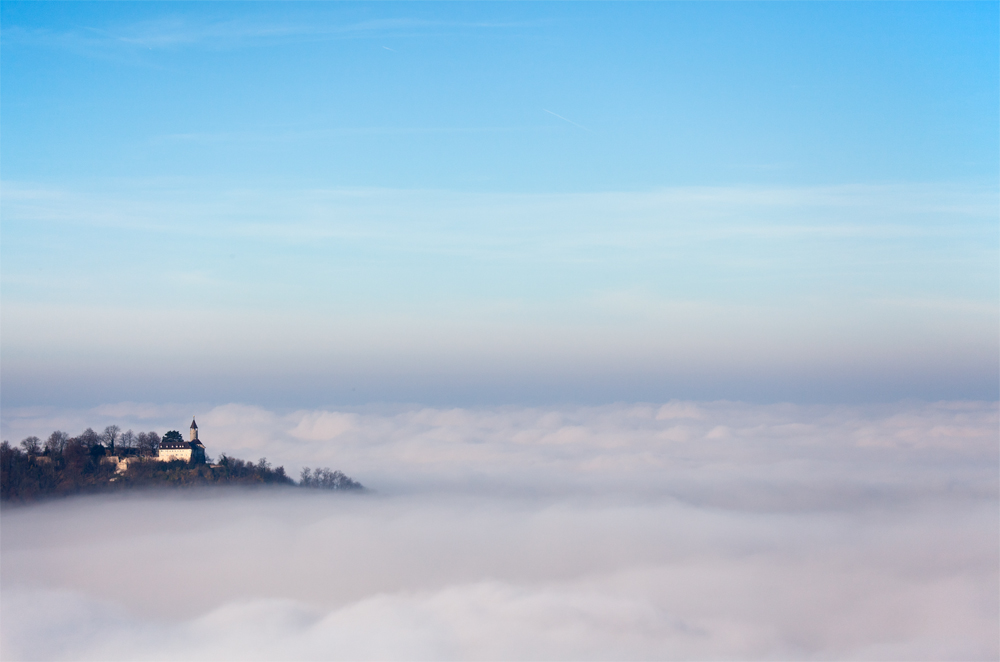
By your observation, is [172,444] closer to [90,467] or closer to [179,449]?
[179,449]

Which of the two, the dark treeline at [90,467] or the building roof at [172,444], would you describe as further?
the building roof at [172,444]

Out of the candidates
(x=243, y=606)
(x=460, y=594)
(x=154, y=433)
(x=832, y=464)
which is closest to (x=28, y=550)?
(x=154, y=433)

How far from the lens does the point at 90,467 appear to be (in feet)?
280

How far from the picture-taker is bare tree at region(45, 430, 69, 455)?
3344 inches

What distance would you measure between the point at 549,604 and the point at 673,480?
85.8 meters

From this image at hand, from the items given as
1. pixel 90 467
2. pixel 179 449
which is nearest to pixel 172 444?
pixel 179 449

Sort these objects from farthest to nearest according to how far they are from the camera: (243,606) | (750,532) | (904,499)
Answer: (904,499) → (750,532) → (243,606)

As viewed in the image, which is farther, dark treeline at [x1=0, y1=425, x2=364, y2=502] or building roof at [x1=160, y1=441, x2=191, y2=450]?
building roof at [x1=160, y1=441, x2=191, y2=450]

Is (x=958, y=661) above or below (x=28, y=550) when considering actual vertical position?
below

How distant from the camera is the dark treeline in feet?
275

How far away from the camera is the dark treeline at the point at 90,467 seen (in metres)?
83.9

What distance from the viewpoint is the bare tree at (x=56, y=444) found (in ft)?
279

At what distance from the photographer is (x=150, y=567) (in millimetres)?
95562

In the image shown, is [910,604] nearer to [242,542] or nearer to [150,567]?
[242,542]
